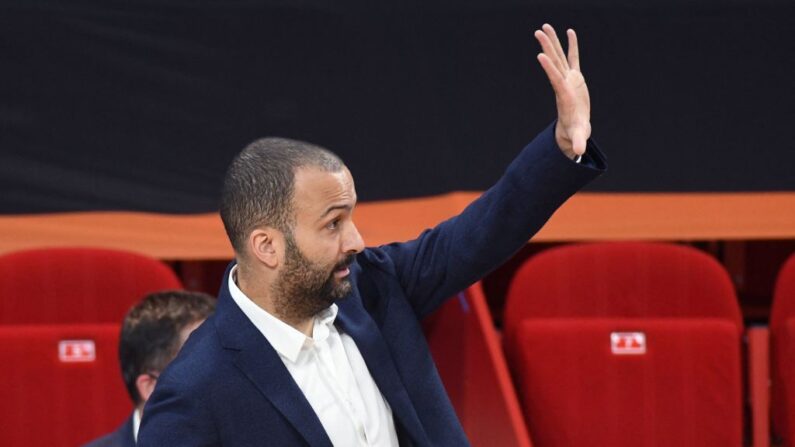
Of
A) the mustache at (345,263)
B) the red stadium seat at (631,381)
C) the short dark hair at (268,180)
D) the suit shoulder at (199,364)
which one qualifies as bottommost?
the red stadium seat at (631,381)

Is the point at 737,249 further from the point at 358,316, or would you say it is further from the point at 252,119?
the point at 358,316

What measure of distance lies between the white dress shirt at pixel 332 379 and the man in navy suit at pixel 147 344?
63 cm

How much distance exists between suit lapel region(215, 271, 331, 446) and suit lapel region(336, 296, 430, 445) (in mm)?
98

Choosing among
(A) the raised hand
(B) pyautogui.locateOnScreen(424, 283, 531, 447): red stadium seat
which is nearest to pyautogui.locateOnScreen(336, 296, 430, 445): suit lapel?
(A) the raised hand

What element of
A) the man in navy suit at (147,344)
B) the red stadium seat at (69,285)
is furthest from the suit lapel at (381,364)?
the red stadium seat at (69,285)

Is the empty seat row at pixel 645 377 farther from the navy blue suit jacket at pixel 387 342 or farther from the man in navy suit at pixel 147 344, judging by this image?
the navy blue suit jacket at pixel 387 342

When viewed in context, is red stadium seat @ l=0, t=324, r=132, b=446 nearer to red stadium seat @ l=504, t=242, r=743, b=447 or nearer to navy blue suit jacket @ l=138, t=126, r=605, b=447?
red stadium seat @ l=504, t=242, r=743, b=447

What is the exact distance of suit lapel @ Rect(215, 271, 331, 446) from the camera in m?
1.25

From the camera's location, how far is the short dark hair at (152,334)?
1925 millimetres

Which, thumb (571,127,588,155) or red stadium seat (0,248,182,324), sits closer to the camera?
thumb (571,127,588,155)

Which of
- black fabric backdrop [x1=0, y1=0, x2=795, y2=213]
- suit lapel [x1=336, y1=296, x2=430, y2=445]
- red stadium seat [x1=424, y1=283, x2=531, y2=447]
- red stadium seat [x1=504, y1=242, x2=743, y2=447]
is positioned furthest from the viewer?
black fabric backdrop [x1=0, y1=0, x2=795, y2=213]

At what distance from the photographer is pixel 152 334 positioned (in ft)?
6.37

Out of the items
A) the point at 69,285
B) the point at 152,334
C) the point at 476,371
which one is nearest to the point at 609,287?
the point at 476,371

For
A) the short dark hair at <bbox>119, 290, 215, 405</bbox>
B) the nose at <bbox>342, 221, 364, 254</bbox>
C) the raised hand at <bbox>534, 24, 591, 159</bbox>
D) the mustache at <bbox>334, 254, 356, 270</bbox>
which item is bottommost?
the short dark hair at <bbox>119, 290, 215, 405</bbox>
